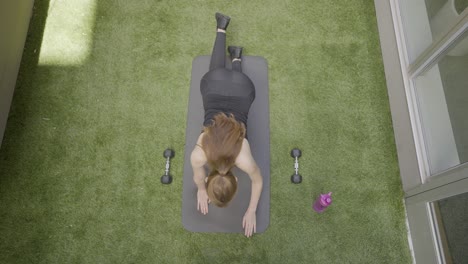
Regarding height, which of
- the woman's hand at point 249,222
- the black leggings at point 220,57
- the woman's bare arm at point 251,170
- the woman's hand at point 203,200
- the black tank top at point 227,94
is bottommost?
the woman's hand at point 249,222

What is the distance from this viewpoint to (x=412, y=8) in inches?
102

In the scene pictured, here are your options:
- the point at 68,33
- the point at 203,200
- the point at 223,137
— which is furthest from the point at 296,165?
the point at 68,33

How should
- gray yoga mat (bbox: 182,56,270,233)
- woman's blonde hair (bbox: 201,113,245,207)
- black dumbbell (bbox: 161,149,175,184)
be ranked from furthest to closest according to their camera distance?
black dumbbell (bbox: 161,149,175,184)
gray yoga mat (bbox: 182,56,270,233)
woman's blonde hair (bbox: 201,113,245,207)

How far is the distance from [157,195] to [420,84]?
78.8 inches

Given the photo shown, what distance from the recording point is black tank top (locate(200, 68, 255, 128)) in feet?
7.48

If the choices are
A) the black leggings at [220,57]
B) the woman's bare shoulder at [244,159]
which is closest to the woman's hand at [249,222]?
the woman's bare shoulder at [244,159]

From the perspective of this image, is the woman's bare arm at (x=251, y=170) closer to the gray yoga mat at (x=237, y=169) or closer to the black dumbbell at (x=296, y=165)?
the gray yoga mat at (x=237, y=169)

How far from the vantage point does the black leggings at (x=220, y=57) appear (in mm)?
2535

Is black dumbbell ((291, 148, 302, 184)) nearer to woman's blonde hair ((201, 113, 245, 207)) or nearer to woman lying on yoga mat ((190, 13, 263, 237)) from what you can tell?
woman lying on yoga mat ((190, 13, 263, 237))

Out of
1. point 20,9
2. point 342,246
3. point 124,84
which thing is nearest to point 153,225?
point 124,84

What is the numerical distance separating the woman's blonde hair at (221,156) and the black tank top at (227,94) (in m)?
0.34

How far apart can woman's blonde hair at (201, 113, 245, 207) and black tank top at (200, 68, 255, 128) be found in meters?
0.34

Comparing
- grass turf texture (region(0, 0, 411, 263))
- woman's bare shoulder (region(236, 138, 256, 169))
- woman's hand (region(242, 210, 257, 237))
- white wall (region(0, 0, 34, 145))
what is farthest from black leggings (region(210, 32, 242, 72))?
white wall (region(0, 0, 34, 145))

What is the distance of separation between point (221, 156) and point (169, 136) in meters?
0.89
